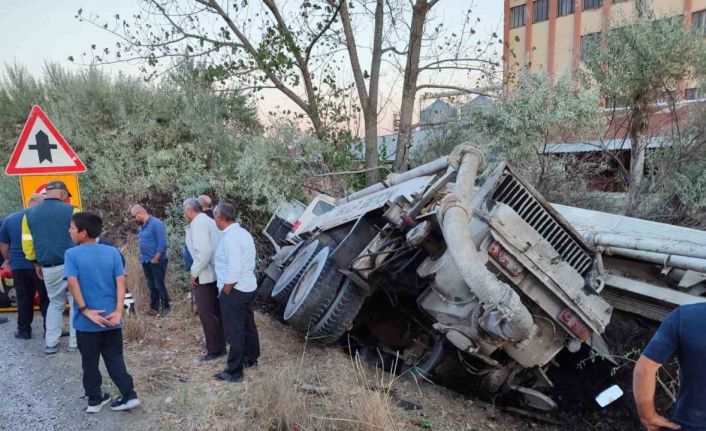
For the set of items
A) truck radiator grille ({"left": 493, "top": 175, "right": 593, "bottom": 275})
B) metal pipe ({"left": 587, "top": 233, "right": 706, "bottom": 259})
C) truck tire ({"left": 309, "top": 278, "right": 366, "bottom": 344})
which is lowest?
truck tire ({"left": 309, "top": 278, "right": 366, "bottom": 344})

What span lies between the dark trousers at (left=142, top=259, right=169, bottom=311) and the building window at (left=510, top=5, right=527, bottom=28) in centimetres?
2867

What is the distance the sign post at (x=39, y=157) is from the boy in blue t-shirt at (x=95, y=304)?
234cm

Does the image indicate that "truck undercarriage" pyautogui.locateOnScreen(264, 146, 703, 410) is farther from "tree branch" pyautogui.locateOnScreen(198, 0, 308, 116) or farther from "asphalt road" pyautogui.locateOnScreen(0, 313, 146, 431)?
"tree branch" pyautogui.locateOnScreen(198, 0, 308, 116)

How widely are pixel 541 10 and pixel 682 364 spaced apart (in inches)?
1184

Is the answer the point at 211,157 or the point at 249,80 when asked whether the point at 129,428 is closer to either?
the point at 211,157

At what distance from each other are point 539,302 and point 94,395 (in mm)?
3220

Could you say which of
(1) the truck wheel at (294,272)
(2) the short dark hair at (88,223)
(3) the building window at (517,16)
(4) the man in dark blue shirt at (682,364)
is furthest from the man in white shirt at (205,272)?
(3) the building window at (517,16)

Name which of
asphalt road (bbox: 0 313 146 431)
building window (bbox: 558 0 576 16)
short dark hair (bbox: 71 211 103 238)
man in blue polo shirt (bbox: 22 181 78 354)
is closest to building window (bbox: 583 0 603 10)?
building window (bbox: 558 0 576 16)

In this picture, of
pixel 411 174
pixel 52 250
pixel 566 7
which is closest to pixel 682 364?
pixel 411 174

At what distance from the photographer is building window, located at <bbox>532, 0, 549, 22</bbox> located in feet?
92.5

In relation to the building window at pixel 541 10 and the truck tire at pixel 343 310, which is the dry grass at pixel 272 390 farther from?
the building window at pixel 541 10

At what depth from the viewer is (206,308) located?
4766 mm

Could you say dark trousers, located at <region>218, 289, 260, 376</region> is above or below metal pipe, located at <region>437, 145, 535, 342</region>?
below

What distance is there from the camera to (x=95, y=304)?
3.43 m
